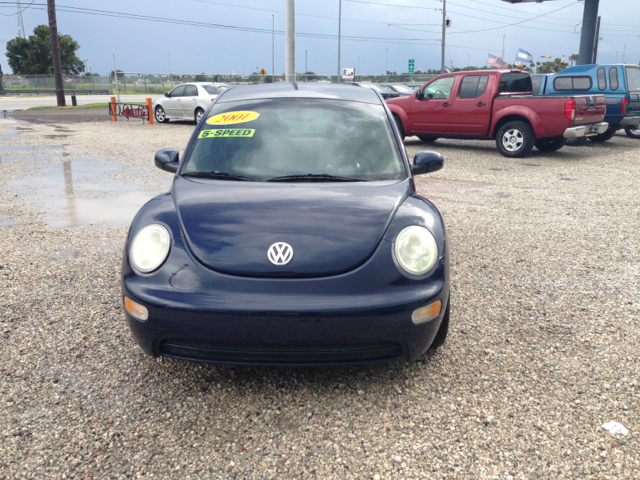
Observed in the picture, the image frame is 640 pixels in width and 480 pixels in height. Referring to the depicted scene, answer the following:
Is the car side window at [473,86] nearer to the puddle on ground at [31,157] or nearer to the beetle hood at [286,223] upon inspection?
the puddle on ground at [31,157]

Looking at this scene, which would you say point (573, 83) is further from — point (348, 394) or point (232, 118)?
point (348, 394)

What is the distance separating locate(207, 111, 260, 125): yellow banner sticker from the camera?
142 inches

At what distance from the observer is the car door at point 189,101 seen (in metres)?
18.4

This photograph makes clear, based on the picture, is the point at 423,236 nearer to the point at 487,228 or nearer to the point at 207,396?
the point at 207,396

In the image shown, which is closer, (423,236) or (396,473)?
(396,473)

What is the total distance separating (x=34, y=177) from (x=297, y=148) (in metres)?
6.80

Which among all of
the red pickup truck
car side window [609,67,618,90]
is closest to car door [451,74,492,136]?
the red pickup truck

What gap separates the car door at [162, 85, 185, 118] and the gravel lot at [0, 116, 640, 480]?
49.8 ft

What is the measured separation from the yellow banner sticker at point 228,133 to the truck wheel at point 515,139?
29.6 feet

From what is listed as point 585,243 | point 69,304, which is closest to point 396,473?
point 69,304

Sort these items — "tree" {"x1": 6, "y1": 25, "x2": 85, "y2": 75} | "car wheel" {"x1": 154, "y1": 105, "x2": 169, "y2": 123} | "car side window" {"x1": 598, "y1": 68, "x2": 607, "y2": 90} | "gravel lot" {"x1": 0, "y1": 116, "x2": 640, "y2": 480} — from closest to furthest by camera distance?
"gravel lot" {"x1": 0, "y1": 116, "x2": 640, "y2": 480} → "car side window" {"x1": 598, "y1": 68, "x2": 607, "y2": 90} → "car wheel" {"x1": 154, "y1": 105, "x2": 169, "y2": 123} → "tree" {"x1": 6, "y1": 25, "x2": 85, "y2": 75}

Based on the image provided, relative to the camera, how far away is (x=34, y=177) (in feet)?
27.9

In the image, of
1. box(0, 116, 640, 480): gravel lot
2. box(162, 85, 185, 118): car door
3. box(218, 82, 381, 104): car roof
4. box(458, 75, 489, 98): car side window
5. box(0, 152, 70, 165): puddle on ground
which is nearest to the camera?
box(0, 116, 640, 480): gravel lot

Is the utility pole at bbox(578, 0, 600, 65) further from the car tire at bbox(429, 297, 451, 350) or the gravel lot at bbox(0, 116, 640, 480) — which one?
the car tire at bbox(429, 297, 451, 350)
